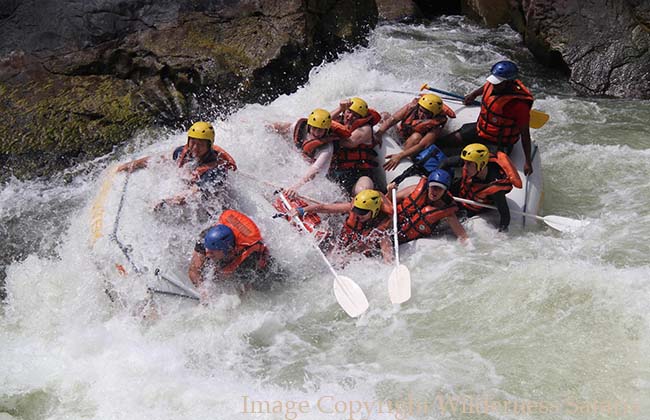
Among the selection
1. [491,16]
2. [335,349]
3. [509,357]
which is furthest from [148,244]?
[491,16]

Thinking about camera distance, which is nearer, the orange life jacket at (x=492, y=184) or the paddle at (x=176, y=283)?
the paddle at (x=176, y=283)

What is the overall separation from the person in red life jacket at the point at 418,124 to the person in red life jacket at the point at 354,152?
0.23 m

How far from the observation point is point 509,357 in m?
4.23

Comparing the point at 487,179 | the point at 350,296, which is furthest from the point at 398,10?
the point at 350,296

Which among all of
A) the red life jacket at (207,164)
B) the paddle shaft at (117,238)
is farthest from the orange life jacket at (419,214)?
the paddle shaft at (117,238)

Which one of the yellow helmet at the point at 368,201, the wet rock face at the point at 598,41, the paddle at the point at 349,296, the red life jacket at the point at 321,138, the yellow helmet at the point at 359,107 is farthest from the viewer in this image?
the wet rock face at the point at 598,41

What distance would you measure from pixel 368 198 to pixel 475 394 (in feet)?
5.55

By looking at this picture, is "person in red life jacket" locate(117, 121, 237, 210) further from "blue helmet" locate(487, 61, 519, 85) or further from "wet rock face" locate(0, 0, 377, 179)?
"wet rock face" locate(0, 0, 377, 179)

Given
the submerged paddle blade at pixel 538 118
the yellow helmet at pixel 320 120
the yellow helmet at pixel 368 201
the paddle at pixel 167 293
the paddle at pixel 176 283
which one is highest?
the yellow helmet at pixel 320 120

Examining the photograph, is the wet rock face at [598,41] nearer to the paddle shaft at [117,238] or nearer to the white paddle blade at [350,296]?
the white paddle blade at [350,296]

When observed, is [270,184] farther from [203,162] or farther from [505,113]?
[505,113]

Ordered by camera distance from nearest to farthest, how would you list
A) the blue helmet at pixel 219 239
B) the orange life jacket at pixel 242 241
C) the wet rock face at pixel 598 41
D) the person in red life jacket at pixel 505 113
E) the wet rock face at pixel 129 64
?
the blue helmet at pixel 219 239, the orange life jacket at pixel 242 241, the person in red life jacket at pixel 505 113, the wet rock face at pixel 129 64, the wet rock face at pixel 598 41

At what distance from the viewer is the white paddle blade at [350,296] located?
4758 mm

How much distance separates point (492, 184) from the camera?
17.6 ft
